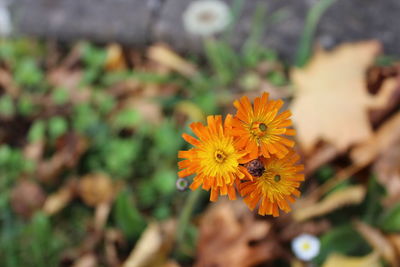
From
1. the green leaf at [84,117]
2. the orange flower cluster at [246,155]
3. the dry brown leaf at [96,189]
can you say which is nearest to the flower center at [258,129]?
the orange flower cluster at [246,155]

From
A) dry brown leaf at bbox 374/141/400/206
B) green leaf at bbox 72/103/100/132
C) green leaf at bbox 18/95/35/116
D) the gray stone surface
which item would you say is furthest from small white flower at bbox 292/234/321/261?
green leaf at bbox 18/95/35/116

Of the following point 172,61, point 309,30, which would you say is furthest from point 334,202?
point 172,61

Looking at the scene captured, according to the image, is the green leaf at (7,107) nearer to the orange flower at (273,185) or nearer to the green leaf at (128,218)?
the green leaf at (128,218)

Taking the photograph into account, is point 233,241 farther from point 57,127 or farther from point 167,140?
point 57,127

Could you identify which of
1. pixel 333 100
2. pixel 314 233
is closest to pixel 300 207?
pixel 314 233

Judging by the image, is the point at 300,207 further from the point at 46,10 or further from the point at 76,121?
the point at 46,10

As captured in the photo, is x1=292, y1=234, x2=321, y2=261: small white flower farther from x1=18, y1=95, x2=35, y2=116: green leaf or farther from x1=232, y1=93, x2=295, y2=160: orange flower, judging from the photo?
x1=18, y1=95, x2=35, y2=116: green leaf
